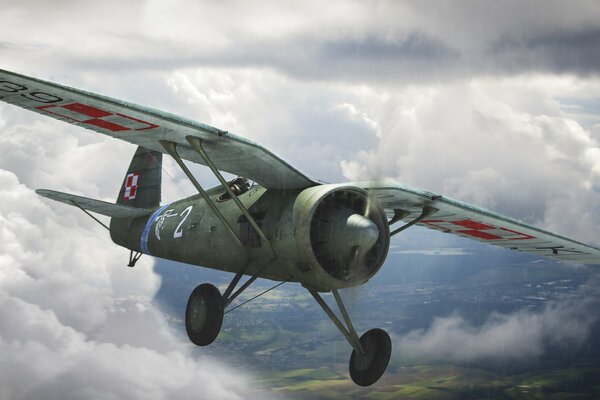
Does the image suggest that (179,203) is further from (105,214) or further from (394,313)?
(394,313)

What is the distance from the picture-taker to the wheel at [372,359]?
11.7 metres

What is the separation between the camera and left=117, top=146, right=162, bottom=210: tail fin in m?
15.6

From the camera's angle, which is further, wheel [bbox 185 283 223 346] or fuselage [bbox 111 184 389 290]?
wheel [bbox 185 283 223 346]

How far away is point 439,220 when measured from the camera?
13609 mm

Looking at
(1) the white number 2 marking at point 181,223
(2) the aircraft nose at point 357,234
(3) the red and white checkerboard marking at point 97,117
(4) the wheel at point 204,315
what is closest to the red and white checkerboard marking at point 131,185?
(1) the white number 2 marking at point 181,223

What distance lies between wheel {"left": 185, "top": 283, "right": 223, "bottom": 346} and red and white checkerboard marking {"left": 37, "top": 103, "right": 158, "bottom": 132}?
308cm

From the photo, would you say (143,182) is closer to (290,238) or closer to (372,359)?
(290,238)

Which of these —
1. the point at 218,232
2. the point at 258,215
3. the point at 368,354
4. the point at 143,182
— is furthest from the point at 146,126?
the point at 143,182

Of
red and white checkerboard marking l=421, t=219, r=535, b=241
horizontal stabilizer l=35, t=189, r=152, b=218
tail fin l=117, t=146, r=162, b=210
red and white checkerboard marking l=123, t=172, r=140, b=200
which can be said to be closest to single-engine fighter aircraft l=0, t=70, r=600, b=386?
red and white checkerboard marking l=421, t=219, r=535, b=241

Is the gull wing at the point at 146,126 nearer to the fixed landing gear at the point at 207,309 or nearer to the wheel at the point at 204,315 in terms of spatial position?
the fixed landing gear at the point at 207,309

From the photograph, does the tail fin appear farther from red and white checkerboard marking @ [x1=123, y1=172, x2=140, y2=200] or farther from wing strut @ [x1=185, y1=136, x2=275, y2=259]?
wing strut @ [x1=185, y1=136, x2=275, y2=259]

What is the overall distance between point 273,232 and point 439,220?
4.79 metres

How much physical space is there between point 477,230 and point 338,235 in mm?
6015

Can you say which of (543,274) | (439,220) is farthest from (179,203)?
(543,274)
